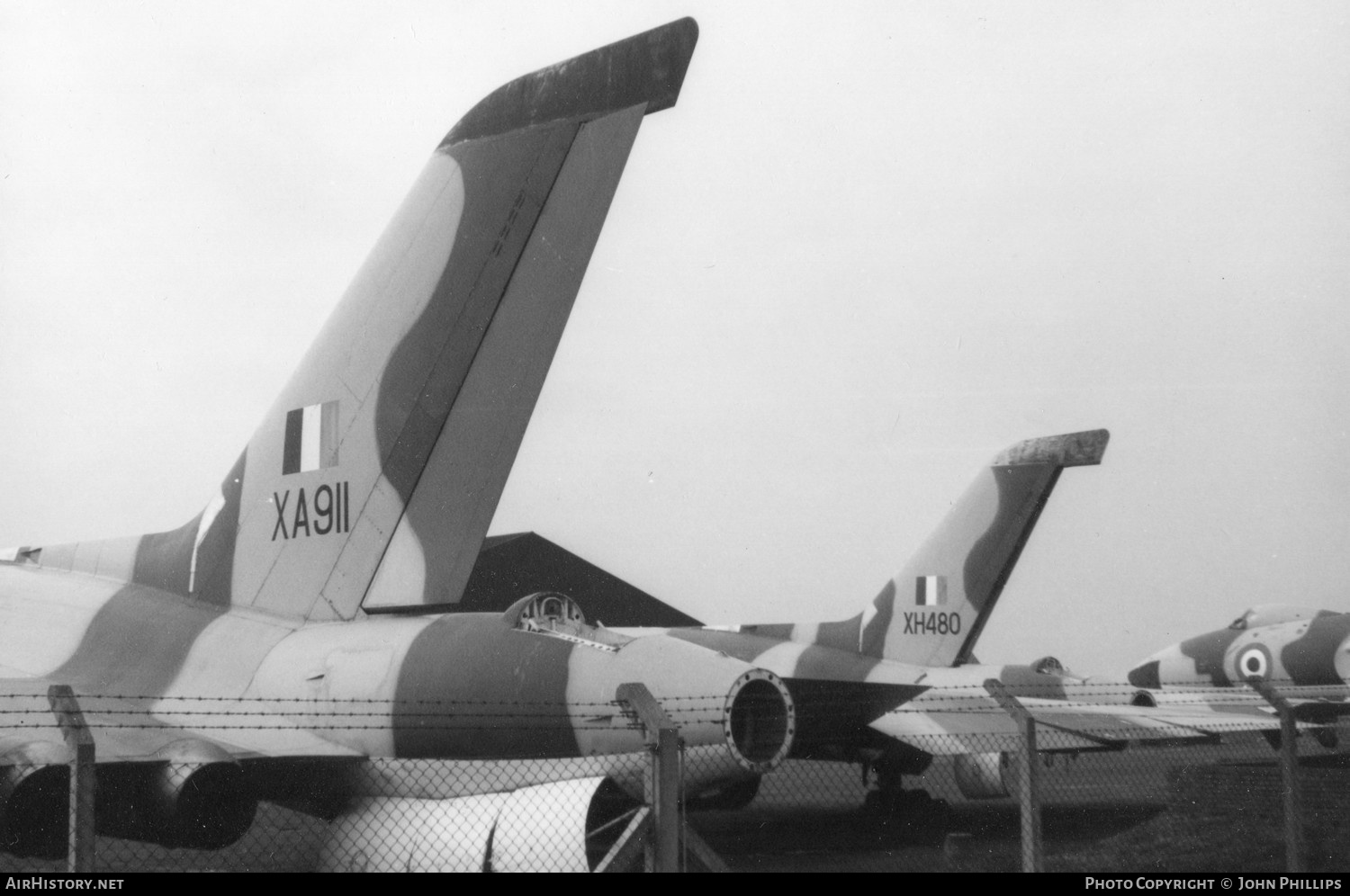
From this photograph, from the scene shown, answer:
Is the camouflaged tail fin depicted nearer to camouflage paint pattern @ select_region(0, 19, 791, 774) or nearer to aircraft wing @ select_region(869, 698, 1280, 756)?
aircraft wing @ select_region(869, 698, 1280, 756)

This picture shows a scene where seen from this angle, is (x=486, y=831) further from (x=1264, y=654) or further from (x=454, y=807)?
(x=1264, y=654)

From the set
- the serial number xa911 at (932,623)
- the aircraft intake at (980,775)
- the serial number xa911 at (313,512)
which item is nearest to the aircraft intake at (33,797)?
the serial number xa911 at (313,512)

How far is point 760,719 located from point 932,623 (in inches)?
366

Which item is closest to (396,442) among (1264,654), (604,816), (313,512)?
(313,512)

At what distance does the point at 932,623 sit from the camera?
14820 millimetres

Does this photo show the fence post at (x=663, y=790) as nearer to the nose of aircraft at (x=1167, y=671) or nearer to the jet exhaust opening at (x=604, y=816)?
the jet exhaust opening at (x=604, y=816)

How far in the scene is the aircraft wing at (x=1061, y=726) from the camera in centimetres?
1247

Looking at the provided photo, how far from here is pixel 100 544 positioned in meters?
9.03

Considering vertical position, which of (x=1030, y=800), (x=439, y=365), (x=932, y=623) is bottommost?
(x=1030, y=800)

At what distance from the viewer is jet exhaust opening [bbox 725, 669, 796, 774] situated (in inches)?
227

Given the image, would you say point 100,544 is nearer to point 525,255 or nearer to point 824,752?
point 525,255

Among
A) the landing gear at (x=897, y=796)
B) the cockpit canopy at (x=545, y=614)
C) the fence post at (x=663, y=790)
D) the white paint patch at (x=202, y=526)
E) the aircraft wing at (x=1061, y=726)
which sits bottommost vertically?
the landing gear at (x=897, y=796)

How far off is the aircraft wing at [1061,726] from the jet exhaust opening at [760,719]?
647cm
